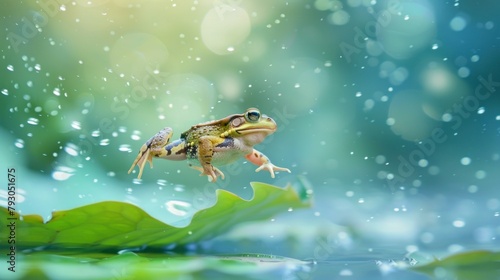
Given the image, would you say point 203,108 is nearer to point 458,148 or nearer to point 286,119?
point 286,119

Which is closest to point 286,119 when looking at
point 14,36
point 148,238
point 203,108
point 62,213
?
point 203,108

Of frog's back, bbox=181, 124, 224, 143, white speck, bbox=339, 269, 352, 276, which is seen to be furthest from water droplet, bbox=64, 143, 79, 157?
white speck, bbox=339, 269, 352, 276

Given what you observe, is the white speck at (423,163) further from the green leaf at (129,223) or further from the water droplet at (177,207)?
the water droplet at (177,207)

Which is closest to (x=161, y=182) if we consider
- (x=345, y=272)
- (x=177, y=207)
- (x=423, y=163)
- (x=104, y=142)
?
(x=177, y=207)

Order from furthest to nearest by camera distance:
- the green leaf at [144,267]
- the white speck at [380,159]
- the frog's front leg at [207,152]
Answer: the white speck at [380,159] → the frog's front leg at [207,152] → the green leaf at [144,267]

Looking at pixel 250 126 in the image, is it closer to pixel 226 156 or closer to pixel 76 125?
pixel 226 156

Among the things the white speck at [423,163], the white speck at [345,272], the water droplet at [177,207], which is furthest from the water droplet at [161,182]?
the white speck at [423,163]
